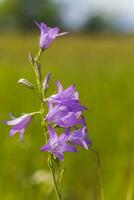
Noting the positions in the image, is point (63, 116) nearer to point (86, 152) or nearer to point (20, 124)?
point (20, 124)

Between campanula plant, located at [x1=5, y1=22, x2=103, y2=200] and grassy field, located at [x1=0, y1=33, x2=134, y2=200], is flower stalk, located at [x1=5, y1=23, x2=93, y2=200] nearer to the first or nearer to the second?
campanula plant, located at [x1=5, y1=22, x2=103, y2=200]

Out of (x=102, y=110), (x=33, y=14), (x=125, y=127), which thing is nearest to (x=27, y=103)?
(x=102, y=110)

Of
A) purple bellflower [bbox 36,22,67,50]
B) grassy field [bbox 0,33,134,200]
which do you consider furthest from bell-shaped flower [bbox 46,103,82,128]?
grassy field [bbox 0,33,134,200]

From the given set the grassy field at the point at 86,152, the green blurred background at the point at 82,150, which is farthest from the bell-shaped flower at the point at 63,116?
the green blurred background at the point at 82,150

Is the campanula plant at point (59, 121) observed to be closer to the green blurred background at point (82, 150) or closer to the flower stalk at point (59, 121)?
the flower stalk at point (59, 121)

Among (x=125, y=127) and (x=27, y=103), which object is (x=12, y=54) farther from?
(x=125, y=127)
